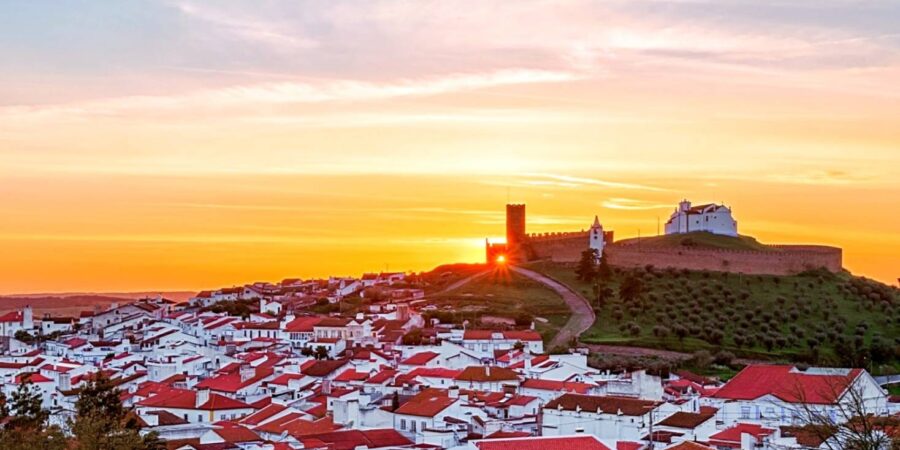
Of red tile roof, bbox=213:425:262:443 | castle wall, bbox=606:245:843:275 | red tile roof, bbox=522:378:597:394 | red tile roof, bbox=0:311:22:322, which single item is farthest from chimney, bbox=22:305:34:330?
red tile roof, bbox=213:425:262:443

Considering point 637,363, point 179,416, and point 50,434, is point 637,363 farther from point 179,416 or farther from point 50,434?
point 50,434

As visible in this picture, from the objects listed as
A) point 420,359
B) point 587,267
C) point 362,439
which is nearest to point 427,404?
point 362,439

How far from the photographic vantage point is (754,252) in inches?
2854

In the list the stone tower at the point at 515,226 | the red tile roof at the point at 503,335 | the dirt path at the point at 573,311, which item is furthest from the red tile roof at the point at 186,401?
the stone tower at the point at 515,226

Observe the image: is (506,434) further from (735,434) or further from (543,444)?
(735,434)

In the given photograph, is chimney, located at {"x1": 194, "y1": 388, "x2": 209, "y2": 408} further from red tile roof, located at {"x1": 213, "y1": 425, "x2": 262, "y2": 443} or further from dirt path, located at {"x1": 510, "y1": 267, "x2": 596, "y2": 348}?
dirt path, located at {"x1": 510, "y1": 267, "x2": 596, "y2": 348}

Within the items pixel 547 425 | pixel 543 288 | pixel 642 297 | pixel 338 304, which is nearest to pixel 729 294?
pixel 642 297

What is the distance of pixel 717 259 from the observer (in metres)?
72.0

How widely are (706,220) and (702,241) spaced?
448 cm

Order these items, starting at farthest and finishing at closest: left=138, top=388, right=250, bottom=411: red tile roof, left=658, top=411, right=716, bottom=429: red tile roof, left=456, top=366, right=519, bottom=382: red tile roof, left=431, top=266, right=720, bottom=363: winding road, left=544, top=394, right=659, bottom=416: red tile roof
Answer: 1. left=431, top=266, right=720, bottom=363: winding road
2. left=456, top=366, right=519, bottom=382: red tile roof
3. left=138, top=388, right=250, bottom=411: red tile roof
4. left=544, top=394, right=659, bottom=416: red tile roof
5. left=658, top=411, right=716, bottom=429: red tile roof

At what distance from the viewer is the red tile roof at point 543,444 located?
23234mm

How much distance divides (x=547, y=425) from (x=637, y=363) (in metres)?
19.2

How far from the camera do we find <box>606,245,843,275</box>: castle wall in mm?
71875

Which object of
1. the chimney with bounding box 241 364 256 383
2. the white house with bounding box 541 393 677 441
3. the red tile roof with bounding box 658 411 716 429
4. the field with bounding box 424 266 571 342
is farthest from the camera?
the field with bounding box 424 266 571 342
